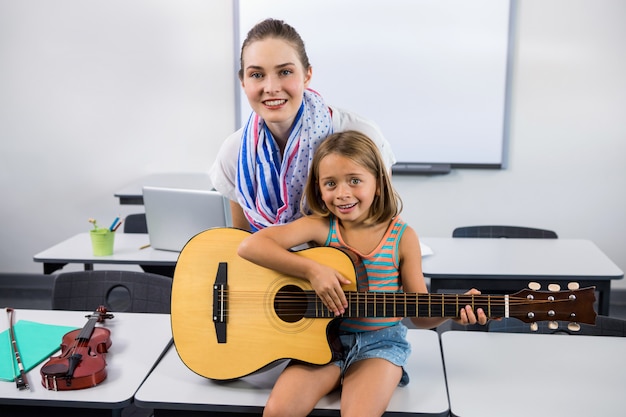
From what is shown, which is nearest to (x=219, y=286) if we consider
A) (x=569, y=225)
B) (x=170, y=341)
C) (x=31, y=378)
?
(x=170, y=341)

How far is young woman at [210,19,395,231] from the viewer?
5.89ft

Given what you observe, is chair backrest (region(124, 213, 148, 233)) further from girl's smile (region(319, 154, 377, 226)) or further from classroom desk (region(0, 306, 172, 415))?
girl's smile (region(319, 154, 377, 226))

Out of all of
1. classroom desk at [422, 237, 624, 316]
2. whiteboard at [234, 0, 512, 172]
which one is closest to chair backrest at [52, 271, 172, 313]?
classroom desk at [422, 237, 624, 316]

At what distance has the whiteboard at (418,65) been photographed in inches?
163

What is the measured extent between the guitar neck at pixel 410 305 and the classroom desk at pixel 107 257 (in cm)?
138

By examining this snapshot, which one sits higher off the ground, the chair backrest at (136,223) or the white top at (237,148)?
the white top at (237,148)

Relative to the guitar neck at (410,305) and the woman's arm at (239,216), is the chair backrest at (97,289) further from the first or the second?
the guitar neck at (410,305)

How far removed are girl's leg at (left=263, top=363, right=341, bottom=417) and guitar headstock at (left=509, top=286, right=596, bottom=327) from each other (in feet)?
1.54

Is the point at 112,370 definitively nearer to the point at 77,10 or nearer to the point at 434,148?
the point at 434,148

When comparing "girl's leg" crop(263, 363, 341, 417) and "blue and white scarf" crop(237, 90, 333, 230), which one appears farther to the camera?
"blue and white scarf" crop(237, 90, 333, 230)

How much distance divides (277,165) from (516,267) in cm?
127

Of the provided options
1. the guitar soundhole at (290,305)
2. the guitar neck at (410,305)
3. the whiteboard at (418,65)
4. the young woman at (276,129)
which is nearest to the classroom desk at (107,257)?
the young woman at (276,129)

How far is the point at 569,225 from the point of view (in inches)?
170

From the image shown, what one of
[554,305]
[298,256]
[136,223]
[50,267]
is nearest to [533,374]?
[554,305]
